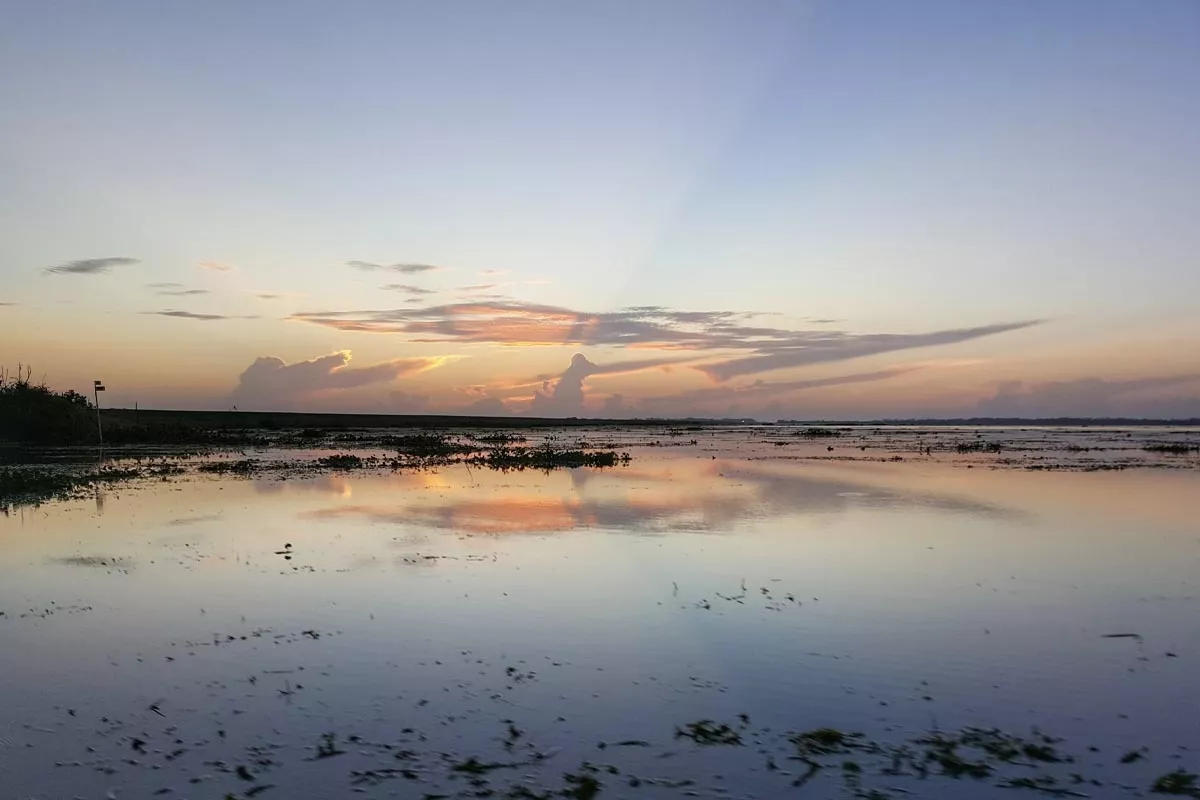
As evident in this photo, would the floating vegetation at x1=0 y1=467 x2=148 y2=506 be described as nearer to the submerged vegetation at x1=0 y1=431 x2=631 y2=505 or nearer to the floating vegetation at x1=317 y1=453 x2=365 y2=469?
the submerged vegetation at x1=0 y1=431 x2=631 y2=505

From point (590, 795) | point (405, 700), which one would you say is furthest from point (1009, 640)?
point (405, 700)

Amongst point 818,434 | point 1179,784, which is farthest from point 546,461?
point 818,434

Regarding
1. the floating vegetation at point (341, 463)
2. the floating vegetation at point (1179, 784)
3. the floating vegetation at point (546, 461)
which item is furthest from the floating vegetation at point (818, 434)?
the floating vegetation at point (1179, 784)

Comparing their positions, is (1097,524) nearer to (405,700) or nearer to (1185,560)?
(1185,560)

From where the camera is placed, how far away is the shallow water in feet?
25.0

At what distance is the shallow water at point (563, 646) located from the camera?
25.0 ft

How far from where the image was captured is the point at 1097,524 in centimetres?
2320

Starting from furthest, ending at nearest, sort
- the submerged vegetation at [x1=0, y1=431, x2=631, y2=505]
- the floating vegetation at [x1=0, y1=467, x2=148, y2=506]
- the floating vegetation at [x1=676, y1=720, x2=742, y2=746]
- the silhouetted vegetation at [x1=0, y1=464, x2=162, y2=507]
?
the submerged vegetation at [x1=0, y1=431, x2=631, y2=505] < the floating vegetation at [x1=0, y1=467, x2=148, y2=506] < the silhouetted vegetation at [x1=0, y1=464, x2=162, y2=507] < the floating vegetation at [x1=676, y1=720, x2=742, y2=746]

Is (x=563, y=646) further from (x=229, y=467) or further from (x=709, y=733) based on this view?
(x=229, y=467)

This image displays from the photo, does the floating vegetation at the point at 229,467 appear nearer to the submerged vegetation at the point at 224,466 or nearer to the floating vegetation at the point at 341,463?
the submerged vegetation at the point at 224,466

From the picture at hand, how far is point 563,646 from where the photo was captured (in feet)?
37.4

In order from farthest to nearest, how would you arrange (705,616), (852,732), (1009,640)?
(705,616)
(1009,640)
(852,732)

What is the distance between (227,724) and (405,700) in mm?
1963

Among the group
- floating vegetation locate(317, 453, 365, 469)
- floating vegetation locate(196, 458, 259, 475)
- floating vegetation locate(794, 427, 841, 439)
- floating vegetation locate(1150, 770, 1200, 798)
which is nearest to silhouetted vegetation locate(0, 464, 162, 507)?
floating vegetation locate(196, 458, 259, 475)
